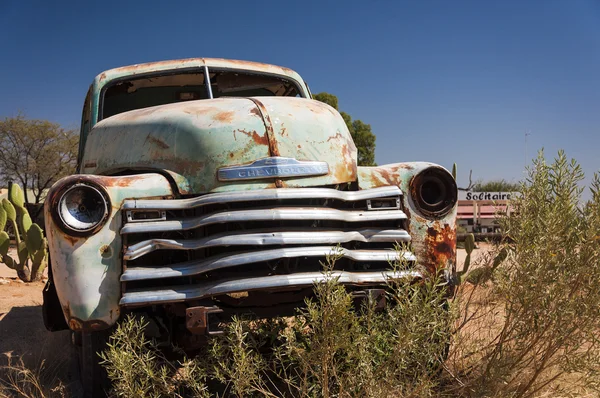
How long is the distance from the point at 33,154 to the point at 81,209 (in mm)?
21537

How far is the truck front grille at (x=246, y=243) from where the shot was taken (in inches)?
103

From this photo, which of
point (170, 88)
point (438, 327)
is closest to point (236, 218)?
point (438, 327)

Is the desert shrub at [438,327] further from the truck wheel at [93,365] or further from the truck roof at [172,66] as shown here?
the truck roof at [172,66]

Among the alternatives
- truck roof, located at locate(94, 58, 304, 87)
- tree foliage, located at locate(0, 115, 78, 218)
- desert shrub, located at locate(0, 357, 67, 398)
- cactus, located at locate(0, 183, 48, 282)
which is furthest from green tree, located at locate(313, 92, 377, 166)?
desert shrub, located at locate(0, 357, 67, 398)

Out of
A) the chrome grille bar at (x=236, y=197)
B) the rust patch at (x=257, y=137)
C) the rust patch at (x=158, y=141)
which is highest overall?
the rust patch at (x=257, y=137)

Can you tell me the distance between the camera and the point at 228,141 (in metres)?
3.04

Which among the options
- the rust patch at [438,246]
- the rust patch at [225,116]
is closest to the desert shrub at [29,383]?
the rust patch at [225,116]

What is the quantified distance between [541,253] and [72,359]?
3434 mm

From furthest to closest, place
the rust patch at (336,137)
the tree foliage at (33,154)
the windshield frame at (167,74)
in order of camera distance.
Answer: the tree foliage at (33,154), the windshield frame at (167,74), the rust patch at (336,137)

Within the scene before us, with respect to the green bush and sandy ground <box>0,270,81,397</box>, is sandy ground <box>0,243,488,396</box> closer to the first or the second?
sandy ground <box>0,270,81,397</box>

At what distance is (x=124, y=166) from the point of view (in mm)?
3291

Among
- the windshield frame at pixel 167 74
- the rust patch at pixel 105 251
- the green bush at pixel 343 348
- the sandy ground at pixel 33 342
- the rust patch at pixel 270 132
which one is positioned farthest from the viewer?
the windshield frame at pixel 167 74

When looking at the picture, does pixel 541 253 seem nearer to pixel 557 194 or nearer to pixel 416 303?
pixel 557 194

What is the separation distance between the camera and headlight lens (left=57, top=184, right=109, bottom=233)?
265 cm
